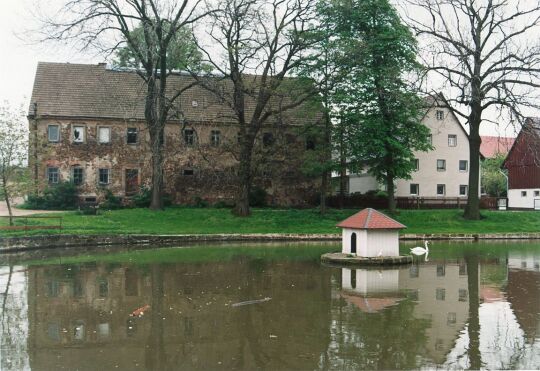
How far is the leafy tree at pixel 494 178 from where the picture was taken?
2470 inches

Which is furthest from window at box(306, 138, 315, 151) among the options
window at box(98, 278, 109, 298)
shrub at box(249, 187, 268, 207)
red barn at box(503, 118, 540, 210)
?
window at box(98, 278, 109, 298)

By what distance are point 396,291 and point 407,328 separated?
4315 mm

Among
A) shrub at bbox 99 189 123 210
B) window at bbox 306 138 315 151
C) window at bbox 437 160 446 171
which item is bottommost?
shrub at bbox 99 189 123 210

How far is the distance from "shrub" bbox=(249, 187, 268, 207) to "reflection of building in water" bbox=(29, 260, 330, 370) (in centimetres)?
2384

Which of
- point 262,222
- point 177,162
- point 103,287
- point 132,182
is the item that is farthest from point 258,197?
point 103,287

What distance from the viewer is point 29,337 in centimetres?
989

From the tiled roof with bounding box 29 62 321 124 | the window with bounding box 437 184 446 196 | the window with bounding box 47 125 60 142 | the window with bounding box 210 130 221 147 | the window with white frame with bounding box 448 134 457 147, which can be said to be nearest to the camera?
the window with bounding box 47 125 60 142

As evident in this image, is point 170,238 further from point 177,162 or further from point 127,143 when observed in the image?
point 127,143

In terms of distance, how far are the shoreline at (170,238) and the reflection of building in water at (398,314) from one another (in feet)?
41.7

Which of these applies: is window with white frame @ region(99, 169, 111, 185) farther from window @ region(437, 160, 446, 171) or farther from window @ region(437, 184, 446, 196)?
window @ region(437, 184, 446, 196)

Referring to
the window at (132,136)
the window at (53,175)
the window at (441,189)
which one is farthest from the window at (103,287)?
the window at (441,189)

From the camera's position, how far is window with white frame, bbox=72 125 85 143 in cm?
4144

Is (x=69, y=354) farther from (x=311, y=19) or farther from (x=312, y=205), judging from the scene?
(x=312, y=205)

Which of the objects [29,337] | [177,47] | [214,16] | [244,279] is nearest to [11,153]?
[177,47]
